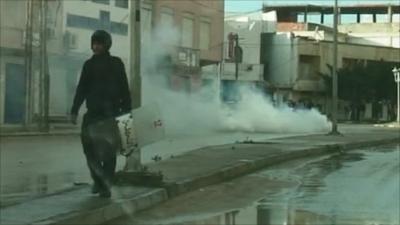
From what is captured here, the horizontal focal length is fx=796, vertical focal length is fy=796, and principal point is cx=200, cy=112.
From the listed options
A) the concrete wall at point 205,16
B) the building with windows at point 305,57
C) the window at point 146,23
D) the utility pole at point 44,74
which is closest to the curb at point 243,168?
the utility pole at point 44,74

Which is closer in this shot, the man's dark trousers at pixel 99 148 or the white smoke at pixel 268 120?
the man's dark trousers at pixel 99 148

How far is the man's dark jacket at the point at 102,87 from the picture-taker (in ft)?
31.6

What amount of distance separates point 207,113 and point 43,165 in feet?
65.4

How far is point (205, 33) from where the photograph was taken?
46250mm

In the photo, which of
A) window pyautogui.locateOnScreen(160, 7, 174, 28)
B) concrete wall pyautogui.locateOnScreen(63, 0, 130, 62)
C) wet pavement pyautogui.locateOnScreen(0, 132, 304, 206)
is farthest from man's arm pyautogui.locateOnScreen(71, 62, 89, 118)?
window pyautogui.locateOnScreen(160, 7, 174, 28)

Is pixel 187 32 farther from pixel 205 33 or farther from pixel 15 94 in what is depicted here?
pixel 15 94

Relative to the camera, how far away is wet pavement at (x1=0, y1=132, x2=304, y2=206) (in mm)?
11188

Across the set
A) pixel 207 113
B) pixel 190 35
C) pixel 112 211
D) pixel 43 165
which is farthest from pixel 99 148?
pixel 190 35

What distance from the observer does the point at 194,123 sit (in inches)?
1320

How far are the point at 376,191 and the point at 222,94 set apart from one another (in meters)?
33.3

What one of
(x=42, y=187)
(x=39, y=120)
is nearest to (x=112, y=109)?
Result: (x=42, y=187)

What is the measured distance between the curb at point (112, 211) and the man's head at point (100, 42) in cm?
185

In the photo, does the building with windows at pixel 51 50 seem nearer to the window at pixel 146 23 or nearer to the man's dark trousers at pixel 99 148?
the window at pixel 146 23

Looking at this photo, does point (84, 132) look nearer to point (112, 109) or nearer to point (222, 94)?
point (112, 109)
